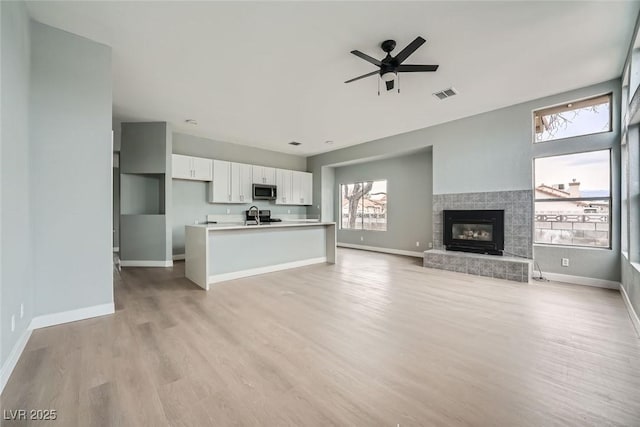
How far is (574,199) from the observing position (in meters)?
4.12

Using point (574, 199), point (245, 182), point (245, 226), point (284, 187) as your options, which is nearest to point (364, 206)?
point (284, 187)

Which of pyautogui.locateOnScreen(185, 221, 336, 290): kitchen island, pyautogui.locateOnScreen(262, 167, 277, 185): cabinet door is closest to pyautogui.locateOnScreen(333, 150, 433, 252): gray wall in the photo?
pyautogui.locateOnScreen(185, 221, 336, 290): kitchen island

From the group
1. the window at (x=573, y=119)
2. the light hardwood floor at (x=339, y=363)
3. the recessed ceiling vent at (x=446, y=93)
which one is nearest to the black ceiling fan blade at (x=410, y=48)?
the recessed ceiling vent at (x=446, y=93)

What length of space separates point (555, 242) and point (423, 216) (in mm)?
2639

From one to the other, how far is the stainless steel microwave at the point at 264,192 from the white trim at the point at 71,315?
14.9 ft

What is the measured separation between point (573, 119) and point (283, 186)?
6403mm

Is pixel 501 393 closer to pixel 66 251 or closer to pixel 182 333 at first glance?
pixel 182 333

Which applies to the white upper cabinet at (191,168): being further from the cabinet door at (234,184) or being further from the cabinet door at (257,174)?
the cabinet door at (257,174)

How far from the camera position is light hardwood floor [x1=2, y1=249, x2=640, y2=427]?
4.79 ft

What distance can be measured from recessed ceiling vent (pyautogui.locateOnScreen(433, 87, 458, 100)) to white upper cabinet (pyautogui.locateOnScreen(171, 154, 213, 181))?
5028mm

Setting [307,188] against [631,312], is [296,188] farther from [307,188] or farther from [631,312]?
[631,312]

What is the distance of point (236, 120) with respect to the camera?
17.4ft

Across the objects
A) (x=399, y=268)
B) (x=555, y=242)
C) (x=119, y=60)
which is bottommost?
(x=399, y=268)

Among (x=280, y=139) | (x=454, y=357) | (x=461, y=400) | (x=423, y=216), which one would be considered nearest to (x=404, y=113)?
(x=423, y=216)
